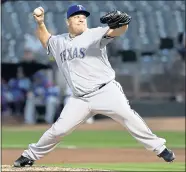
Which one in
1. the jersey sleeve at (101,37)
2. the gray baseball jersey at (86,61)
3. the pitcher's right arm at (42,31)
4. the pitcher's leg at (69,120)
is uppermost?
the pitcher's right arm at (42,31)

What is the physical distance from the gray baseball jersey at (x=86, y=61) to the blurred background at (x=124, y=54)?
16.4 meters

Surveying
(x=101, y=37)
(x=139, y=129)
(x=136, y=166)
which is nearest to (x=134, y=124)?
(x=139, y=129)

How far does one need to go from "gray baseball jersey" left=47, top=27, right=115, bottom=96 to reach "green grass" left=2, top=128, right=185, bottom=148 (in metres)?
8.20

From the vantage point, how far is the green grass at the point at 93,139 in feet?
54.7

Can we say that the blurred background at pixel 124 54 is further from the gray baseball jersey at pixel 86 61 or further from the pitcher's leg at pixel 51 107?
the gray baseball jersey at pixel 86 61

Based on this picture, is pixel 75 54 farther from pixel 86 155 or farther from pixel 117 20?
pixel 86 155

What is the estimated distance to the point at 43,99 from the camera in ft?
79.7

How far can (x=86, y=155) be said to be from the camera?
14156 mm

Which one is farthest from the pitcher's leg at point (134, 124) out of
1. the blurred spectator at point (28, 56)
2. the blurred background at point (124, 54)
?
the blurred spectator at point (28, 56)

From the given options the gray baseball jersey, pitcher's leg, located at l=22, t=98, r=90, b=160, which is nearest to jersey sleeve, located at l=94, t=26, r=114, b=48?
the gray baseball jersey

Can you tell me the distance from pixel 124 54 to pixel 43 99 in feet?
11.3

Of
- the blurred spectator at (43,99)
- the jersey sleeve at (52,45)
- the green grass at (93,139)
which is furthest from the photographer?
the blurred spectator at (43,99)

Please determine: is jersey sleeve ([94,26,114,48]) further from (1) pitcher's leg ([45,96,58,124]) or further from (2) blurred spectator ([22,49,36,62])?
(2) blurred spectator ([22,49,36,62])

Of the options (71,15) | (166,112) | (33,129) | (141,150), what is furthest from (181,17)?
(71,15)
